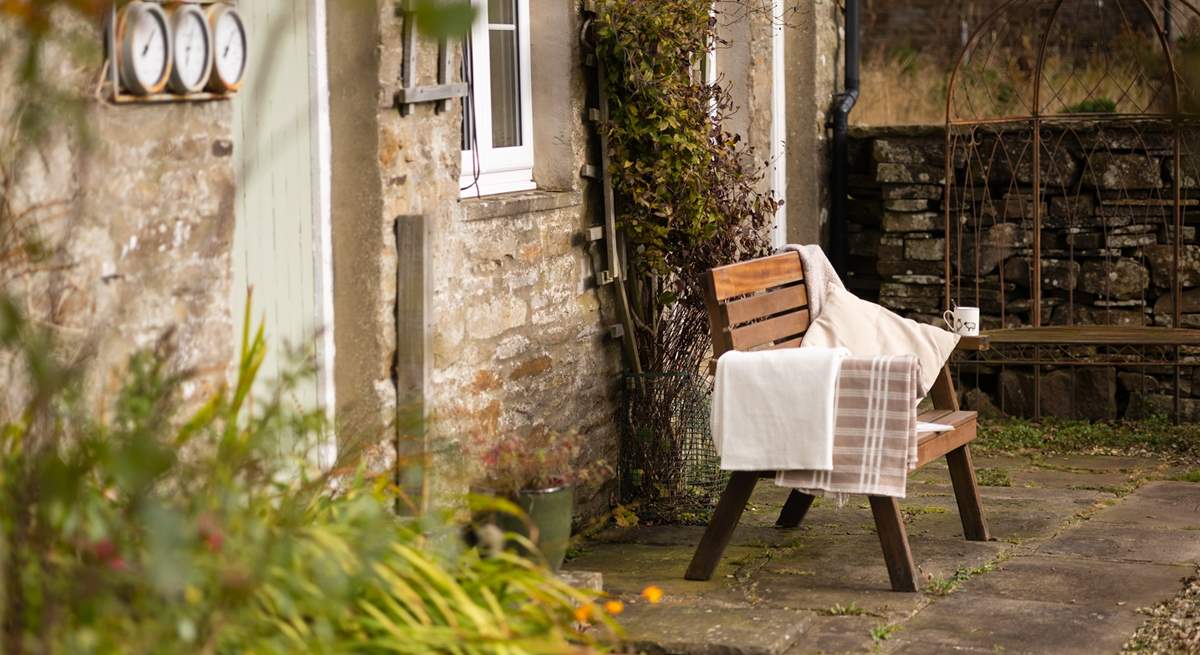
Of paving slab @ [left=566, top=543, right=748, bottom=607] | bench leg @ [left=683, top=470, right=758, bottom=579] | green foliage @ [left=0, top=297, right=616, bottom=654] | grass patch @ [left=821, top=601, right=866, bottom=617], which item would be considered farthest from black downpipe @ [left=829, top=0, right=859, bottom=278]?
green foliage @ [left=0, top=297, right=616, bottom=654]

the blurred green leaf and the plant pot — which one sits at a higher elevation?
the blurred green leaf

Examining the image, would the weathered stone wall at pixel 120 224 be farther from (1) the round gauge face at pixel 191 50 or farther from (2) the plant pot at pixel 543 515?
(2) the plant pot at pixel 543 515

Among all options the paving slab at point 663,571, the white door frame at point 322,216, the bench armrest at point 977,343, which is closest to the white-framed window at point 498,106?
the white door frame at point 322,216

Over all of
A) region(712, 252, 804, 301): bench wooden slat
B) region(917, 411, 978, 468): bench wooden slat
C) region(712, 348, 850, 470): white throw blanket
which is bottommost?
region(917, 411, 978, 468): bench wooden slat

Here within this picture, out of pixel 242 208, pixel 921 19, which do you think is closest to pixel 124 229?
pixel 242 208

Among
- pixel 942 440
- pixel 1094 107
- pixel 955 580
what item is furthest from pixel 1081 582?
pixel 1094 107

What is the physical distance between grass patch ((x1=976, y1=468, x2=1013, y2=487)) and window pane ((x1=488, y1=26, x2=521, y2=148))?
2.51m

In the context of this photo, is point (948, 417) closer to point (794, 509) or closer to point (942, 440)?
point (942, 440)

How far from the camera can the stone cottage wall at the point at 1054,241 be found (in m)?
7.52

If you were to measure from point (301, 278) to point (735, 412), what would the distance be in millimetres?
1358

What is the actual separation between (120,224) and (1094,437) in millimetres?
5356

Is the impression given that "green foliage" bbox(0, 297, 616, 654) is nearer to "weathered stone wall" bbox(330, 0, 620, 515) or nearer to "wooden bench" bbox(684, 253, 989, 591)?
"weathered stone wall" bbox(330, 0, 620, 515)

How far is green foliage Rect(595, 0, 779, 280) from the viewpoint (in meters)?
5.37

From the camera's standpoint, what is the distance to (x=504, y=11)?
5270 millimetres
